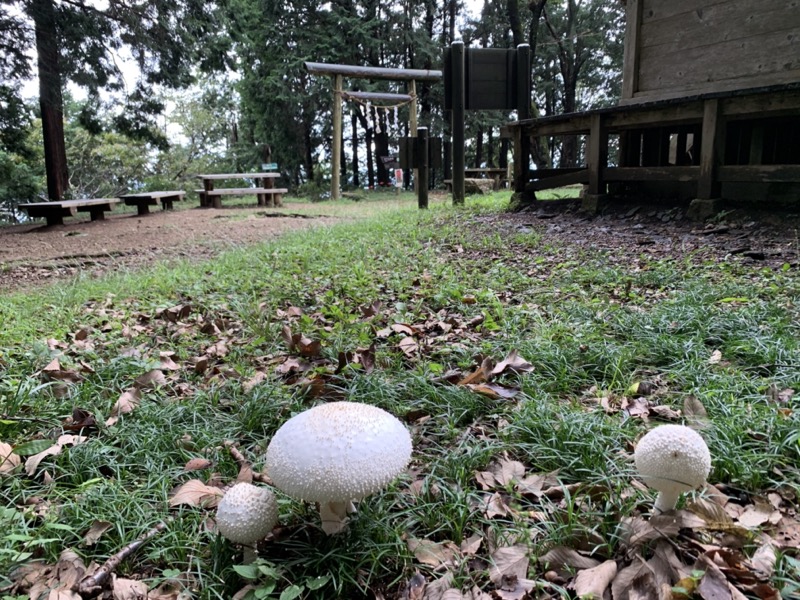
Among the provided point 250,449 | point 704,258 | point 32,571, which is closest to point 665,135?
point 704,258

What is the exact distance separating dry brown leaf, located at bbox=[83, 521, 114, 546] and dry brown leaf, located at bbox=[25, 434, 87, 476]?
0.50m

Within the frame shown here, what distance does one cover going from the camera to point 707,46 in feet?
22.3

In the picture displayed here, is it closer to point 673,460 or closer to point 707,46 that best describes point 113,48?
point 707,46

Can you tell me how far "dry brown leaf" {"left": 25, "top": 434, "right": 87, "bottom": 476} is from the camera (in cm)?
207

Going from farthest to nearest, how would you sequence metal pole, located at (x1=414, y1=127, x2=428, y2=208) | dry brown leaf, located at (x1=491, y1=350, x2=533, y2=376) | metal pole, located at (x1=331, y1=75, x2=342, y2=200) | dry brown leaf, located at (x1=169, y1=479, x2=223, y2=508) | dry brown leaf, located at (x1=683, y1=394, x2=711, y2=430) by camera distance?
metal pole, located at (x1=331, y1=75, x2=342, y2=200) < metal pole, located at (x1=414, y1=127, x2=428, y2=208) < dry brown leaf, located at (x1=491, y1=350, x2=533, y2=376) < dry brown leaf, located at (x1=683, y1=394, x2=711, y2=430) < dry brown leaf, located at (x1=169, y1=479, x2=223, y2=508)

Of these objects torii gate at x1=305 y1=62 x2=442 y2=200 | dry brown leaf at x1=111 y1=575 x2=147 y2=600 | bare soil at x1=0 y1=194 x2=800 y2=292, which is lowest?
dry brown leaf at x1=111 y1=575 x2=147 y2=600

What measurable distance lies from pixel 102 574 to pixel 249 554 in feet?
1.39

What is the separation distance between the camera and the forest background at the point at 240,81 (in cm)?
988

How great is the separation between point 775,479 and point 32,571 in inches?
91.1

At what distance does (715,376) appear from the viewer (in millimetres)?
2299

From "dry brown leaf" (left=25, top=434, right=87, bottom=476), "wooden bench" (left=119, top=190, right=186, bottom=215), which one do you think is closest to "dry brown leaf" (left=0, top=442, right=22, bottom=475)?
"dry brown leaf" (left=25, top=434, right=87, bottom=476)

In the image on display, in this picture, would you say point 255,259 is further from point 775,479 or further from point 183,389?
point 775,479

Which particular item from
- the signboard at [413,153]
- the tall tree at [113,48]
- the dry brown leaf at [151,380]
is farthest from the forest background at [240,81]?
the dry brown leaf at [151,380]

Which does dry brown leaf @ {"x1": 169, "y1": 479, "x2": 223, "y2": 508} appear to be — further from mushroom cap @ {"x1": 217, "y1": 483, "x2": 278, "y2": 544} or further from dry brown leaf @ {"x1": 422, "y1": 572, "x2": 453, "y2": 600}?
dry brown leaf @ {"x1": 422, "y1": 572, "x2": 453, "y2": 600}
